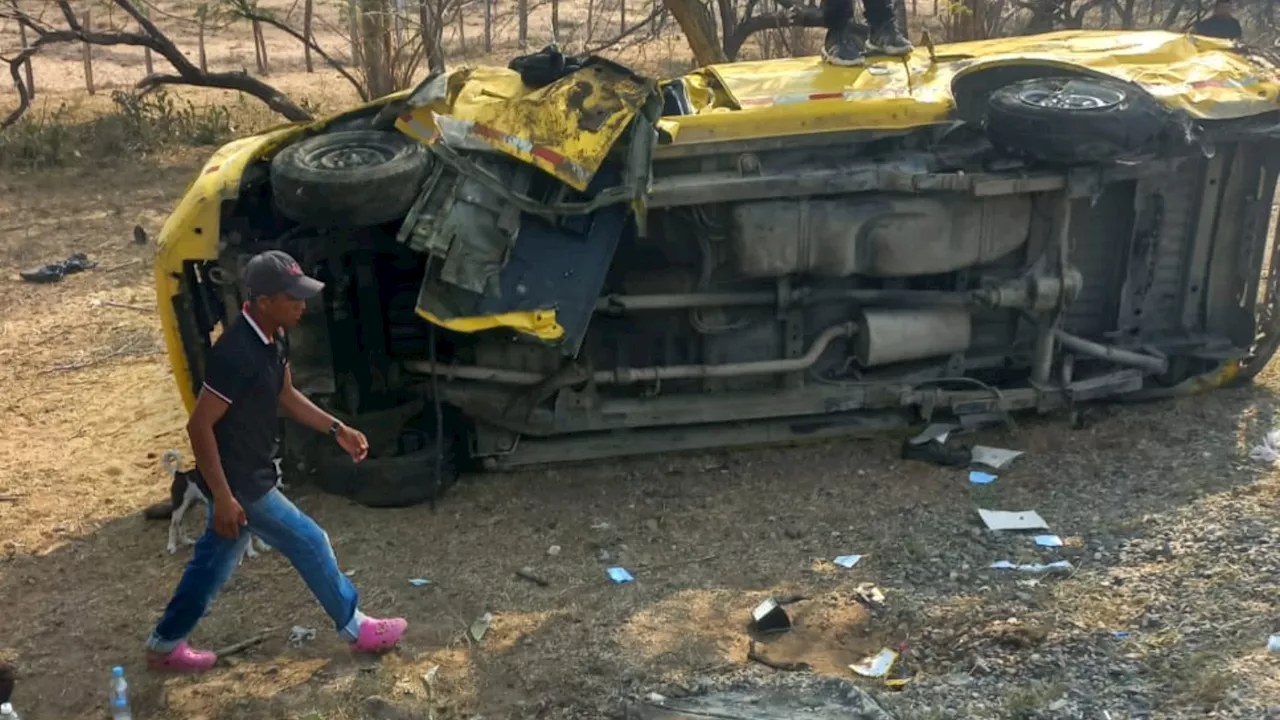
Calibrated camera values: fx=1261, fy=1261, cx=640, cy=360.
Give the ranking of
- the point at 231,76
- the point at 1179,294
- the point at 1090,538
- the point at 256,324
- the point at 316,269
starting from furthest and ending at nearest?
the point at 231,76 < the point at 1179,294 < the point at 316,269 < the point at 1090,538 < the point at 256,324

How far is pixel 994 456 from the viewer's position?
638 cm

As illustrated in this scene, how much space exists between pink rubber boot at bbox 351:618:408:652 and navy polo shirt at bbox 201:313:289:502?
0.71m

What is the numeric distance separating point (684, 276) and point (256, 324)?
2490 millimetres

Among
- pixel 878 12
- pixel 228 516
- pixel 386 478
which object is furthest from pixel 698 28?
pixel 228 516

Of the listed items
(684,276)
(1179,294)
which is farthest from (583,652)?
(1179,294)

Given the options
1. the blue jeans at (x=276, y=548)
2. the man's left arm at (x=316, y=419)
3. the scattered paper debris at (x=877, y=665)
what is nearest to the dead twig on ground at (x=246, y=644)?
the blue jeans at (x=276, y=548)

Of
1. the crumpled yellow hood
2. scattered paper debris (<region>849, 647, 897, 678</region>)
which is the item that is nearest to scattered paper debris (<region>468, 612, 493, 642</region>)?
Answer: scattered paper debris (<region>849, 647, 897, 678</region>)

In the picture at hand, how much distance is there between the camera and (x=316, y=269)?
594 centimetres

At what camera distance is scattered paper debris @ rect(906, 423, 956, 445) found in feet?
21.2

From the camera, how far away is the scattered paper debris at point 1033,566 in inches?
205

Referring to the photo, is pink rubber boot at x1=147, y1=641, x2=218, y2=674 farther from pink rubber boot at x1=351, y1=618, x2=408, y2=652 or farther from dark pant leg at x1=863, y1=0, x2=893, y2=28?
dark pant leg at x1=863, y1=0, x2=893, y2=28

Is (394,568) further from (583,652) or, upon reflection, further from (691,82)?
(691,82)

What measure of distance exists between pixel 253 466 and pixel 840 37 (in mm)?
4325

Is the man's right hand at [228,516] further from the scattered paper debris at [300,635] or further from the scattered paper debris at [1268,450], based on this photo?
the scattered paper debris at [1268,450]
